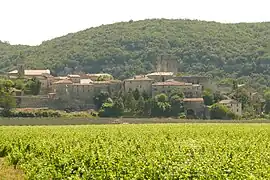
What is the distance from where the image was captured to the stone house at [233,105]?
330 feet

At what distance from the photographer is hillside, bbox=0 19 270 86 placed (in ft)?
545

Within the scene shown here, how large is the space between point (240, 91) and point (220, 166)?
9980 cm

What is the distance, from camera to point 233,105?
101188mm

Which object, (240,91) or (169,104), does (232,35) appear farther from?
(169,104)

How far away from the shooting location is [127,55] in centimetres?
18100

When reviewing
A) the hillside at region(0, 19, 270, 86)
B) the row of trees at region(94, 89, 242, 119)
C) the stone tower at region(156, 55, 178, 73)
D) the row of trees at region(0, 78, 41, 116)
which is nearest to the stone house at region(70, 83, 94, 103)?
the row of trees at region(0, 78, 41, 116)

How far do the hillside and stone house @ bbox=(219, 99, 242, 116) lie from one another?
50526mm

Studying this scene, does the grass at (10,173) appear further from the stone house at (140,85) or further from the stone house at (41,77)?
the stone house at (41,77)

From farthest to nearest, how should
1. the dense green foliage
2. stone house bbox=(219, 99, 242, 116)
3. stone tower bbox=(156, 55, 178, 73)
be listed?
stone tower bbox=(156, 55, 178, 73) → stone house bbox=(219, 99, 242, 116) → the dense green foliage

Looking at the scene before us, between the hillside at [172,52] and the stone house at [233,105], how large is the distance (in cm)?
5053

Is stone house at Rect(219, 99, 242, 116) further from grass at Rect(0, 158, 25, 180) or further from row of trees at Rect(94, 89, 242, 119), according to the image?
grass at Rect(0, 158, 25, 180)

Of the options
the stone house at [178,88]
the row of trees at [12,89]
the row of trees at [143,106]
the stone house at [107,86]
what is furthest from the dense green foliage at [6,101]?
the stone house at [178,88]

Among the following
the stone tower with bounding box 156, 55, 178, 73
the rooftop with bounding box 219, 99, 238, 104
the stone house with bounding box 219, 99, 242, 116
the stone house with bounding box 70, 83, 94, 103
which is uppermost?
the stone tower with bounding box 156, 55, 178, 73

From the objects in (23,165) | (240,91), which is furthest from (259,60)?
(23,165)
